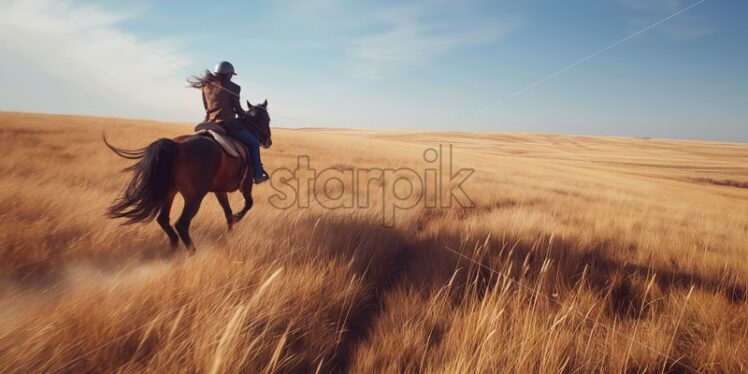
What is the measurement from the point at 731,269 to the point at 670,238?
1184mm

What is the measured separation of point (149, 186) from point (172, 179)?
0.22 metres

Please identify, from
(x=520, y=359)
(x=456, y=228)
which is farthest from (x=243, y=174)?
(x=520, y=359)

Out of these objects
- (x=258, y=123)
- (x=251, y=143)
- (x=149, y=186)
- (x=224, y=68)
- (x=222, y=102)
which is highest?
(x=224, y=68)

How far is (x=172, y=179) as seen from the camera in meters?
2.88

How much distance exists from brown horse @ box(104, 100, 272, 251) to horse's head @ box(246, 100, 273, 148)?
102 centimetres

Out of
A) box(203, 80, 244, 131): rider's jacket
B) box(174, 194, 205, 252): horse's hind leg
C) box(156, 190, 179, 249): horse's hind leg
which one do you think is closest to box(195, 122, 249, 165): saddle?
box(203, 80, 244, 131): rider's jacket

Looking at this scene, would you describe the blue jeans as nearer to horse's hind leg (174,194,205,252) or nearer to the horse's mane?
the horse's mane

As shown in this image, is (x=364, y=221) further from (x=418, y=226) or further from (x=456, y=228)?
(x=456, y=228)

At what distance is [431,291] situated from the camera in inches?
89.5

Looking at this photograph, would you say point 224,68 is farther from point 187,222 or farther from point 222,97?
point 187,222

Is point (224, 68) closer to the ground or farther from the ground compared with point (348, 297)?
farther from the ground

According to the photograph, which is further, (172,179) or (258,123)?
(258,123)

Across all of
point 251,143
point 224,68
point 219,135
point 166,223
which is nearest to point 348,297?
point 166,223

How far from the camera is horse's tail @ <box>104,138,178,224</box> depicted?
265 cm
